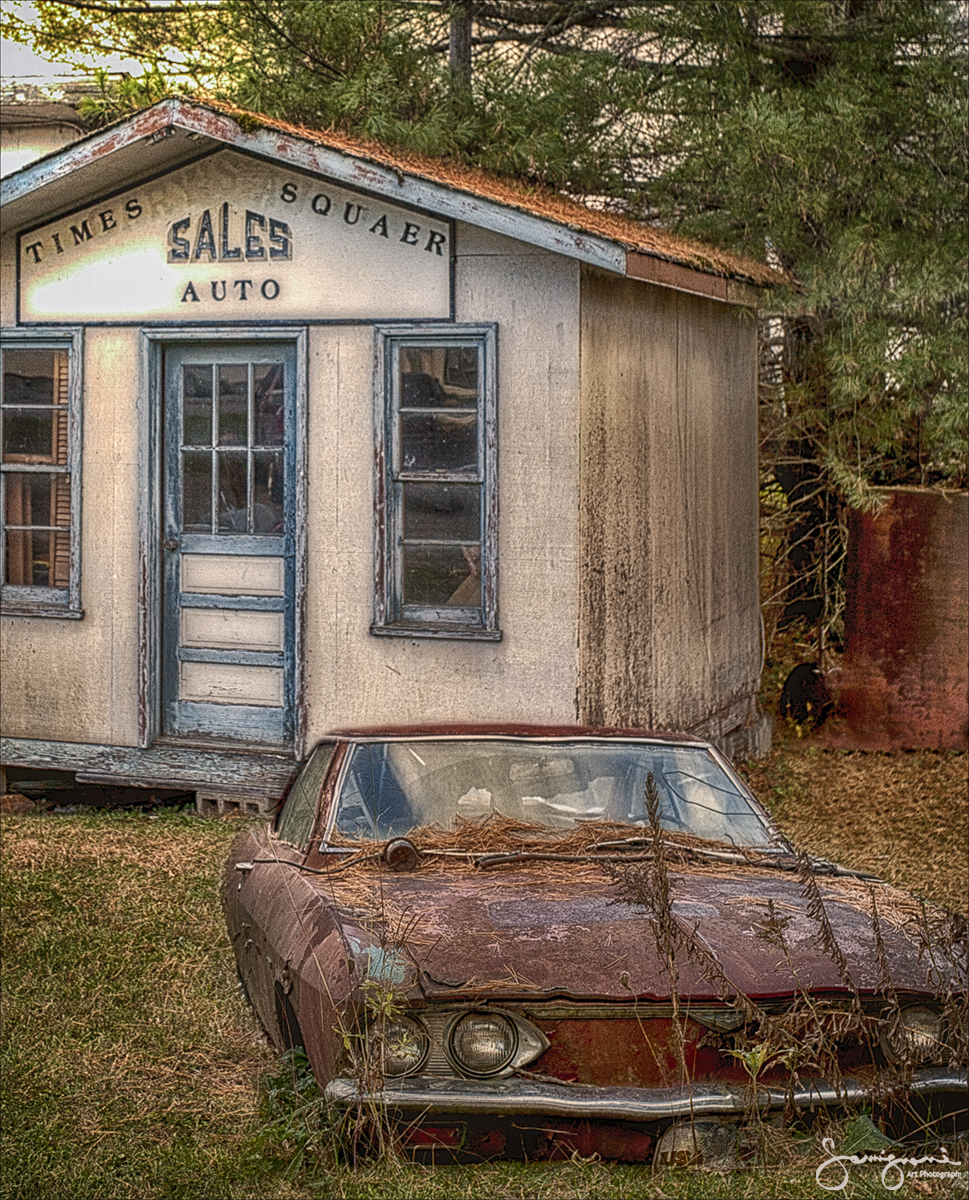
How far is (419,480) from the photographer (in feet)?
29.9

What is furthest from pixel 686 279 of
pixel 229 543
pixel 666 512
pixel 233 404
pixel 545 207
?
pixel 229 543

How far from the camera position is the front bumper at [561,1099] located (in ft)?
13.0

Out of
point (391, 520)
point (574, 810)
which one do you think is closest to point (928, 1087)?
point (574, 810)

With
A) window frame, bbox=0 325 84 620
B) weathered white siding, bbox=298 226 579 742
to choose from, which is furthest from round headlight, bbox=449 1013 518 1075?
window frame, bbox=0 325 84 620

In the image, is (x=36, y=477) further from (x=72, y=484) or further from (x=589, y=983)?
(x=589, y=983)

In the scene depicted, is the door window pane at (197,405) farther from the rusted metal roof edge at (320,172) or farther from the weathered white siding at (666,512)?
the weathered white siding at (666,512)

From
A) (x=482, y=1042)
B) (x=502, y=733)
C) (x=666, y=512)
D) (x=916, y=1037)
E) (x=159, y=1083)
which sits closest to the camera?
(x=482, y=1042)

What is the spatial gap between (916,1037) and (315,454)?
5866 mm

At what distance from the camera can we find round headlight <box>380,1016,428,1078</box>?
13.3 ft

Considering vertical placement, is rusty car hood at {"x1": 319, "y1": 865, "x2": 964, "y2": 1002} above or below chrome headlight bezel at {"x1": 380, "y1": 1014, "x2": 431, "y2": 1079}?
above

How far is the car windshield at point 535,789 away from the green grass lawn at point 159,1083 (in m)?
0.96

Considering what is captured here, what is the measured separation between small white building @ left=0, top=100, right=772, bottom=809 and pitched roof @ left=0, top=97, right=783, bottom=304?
0.07ft

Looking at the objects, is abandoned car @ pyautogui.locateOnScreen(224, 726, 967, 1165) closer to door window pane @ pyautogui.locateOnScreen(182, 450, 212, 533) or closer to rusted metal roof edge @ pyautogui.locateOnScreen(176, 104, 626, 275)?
rusted metal roof edge @ pyautogui.locateOnScreen(176, 104, 626, 275)

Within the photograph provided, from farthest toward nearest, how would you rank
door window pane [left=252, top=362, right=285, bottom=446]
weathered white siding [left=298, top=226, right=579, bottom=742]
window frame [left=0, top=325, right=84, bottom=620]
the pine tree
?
1. the pine tree
2. window frame [left=0, top=325, right=84, bottom=620]
3. door window pane [left=252, top=362, right=285, bottom=446]
4. weathered white siding [left=298, top=226, right=579, bottom=742]
